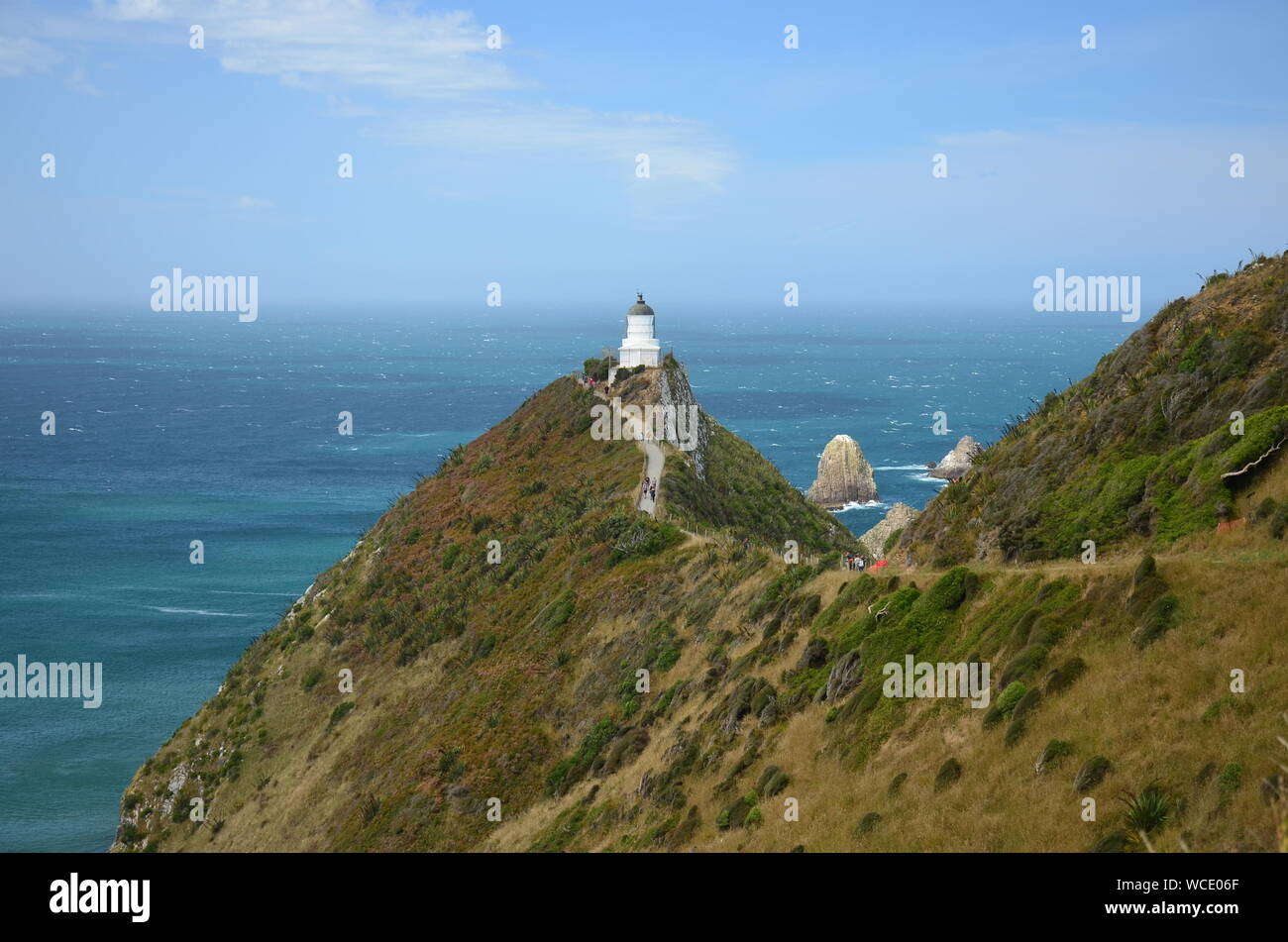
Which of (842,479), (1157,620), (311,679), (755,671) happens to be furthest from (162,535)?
(1157,620)

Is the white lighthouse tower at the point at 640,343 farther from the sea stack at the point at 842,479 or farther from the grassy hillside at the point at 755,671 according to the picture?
the sea stack at the point at 842,479

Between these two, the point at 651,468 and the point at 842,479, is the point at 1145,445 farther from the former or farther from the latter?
the point at 842,479

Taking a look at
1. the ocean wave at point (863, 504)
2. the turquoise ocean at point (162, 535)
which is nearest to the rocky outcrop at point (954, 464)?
the turquoise ocean at point (162, 535)
